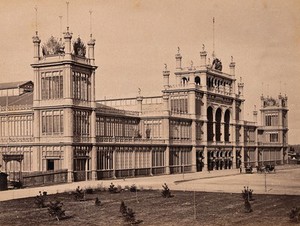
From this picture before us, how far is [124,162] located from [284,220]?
41.6 metres

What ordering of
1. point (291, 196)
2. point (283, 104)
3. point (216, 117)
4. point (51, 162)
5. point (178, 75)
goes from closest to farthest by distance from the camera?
1. point (291, 196)
2. point (51, 162)
3. point (178, 75)
4. point (216, 117)
5. point (283, 104)

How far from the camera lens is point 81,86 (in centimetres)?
6138

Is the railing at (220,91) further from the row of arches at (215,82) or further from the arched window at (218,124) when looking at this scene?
the arched window at (218,124)

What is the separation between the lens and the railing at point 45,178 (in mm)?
51772

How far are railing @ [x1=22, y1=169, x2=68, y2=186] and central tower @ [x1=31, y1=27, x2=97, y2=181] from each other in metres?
0.91

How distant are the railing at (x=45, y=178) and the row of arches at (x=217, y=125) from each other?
42.7 metres

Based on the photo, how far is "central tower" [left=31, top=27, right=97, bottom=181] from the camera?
58.8m

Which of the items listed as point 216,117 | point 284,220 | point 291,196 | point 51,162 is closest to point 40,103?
point 51,162

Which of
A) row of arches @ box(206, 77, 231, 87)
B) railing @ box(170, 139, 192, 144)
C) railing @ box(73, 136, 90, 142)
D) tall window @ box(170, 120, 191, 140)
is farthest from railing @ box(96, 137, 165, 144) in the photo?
row of arches @ box(206, 77, 231, 87)

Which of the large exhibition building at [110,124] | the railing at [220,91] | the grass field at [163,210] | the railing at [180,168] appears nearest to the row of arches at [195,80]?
the large exhibition building at [110,124]

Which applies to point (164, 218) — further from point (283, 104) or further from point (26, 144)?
point (283, 104)

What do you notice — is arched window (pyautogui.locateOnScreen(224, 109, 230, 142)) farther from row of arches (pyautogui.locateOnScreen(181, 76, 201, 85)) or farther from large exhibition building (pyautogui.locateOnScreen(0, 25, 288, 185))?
row of arches (pyautogui.locateOnScreen(181, 76, 201, 85))

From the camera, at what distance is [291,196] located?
131 feet

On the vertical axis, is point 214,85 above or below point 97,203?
above
